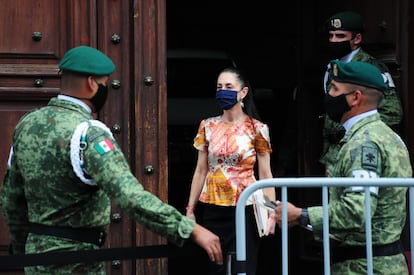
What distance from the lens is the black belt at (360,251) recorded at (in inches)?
181

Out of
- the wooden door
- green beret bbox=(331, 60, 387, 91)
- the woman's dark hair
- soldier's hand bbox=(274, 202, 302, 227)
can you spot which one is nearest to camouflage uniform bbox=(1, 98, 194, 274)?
soldier's hand bbox=(274, 202, 302, 227)

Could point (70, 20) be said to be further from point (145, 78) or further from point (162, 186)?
point (162, 186)

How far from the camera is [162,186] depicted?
6301mm

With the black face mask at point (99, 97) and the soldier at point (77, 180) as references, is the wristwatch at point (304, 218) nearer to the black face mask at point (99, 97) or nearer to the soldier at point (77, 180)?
the soldier at point (77, 180)

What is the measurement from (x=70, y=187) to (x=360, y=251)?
4.14ft

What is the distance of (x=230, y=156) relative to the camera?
20.7 feet

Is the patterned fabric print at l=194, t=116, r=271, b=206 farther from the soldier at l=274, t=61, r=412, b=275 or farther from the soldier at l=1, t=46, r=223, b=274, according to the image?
the soldier at l=1, t=46, r=223, b=274

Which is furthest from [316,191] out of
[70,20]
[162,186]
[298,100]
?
[70,20]

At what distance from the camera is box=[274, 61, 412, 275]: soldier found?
447 centimetres

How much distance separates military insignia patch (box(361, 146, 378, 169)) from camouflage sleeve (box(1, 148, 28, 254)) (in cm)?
147

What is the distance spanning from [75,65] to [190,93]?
536cm

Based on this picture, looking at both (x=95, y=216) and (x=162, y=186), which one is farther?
(x=162, y=186)

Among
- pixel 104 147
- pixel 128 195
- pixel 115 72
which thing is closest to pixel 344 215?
pixel 128 195

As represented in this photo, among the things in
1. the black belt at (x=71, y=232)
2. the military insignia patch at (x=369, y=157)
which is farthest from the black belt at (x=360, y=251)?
the black belt at (x=71, y=232)
